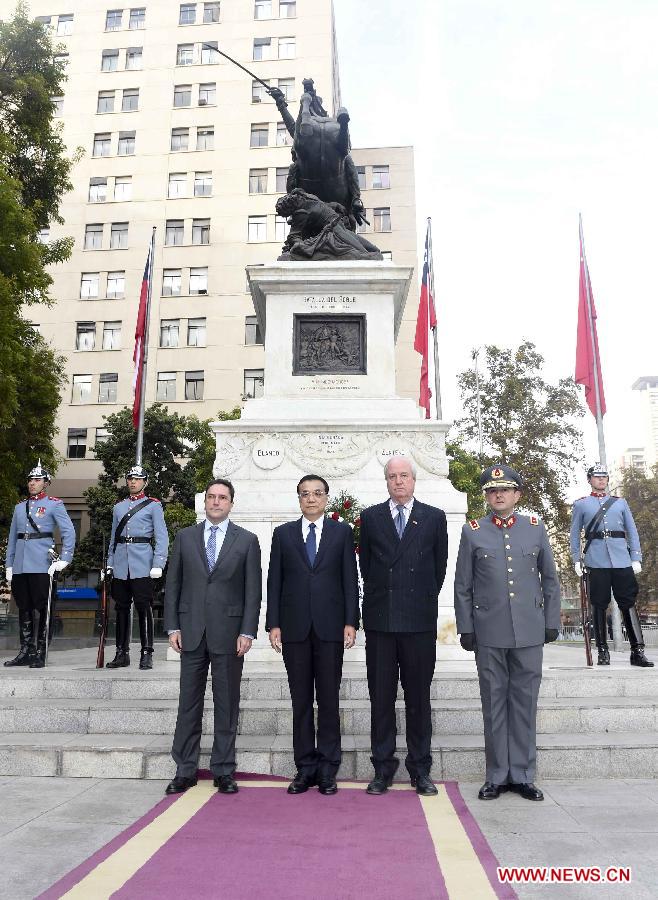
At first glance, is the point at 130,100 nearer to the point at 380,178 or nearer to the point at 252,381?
the point at 380,178

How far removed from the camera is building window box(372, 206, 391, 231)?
42.9m

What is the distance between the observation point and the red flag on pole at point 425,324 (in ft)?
47.0

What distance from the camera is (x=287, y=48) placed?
42.0 metres

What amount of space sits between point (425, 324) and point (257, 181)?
28078 mm

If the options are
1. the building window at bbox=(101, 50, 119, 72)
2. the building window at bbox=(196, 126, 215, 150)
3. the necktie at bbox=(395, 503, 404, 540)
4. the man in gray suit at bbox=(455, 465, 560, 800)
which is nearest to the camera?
the man in gray suit at bbox=(455, 465, 560, 800)

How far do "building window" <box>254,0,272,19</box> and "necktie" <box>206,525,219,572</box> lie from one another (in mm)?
46053

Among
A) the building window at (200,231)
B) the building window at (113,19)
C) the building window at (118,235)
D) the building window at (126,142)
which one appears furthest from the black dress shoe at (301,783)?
the building window at (113,19)

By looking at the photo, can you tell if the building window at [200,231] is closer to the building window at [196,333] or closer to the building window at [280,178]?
the building window at [280,178]

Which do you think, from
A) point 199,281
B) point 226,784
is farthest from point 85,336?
point 226,784

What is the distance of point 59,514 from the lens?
8.12 metres

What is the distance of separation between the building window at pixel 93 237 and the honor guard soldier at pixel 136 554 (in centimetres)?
3480

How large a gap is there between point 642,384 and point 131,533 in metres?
135

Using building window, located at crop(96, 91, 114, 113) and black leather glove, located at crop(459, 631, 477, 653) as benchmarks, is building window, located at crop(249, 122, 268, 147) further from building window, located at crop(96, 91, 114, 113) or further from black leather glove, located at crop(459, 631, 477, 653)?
black leather glove, located at crop(459, 631, 477, 653)

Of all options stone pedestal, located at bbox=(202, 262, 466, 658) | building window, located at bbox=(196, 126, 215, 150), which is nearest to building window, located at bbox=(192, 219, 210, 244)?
building window, located at bbox=(196, 126, 215, 150)
